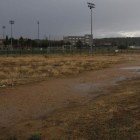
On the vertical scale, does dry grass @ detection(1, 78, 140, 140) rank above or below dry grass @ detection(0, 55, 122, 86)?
below

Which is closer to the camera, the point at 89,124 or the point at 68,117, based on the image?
the point at 89,124

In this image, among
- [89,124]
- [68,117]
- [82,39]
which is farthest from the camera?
[82,39]

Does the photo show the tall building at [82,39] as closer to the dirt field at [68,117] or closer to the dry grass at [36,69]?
→ the dry grass at [36,69]

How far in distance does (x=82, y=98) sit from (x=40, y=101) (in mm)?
1650

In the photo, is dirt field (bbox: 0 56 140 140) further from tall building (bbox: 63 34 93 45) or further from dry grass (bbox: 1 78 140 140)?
tall building (bbox: 63 34 93 45)

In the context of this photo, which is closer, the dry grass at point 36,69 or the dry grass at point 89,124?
the dry grass at point 89,124

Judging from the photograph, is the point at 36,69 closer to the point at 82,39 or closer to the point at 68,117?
the point at 68,117

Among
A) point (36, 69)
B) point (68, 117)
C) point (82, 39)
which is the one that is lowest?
point (68, 117)

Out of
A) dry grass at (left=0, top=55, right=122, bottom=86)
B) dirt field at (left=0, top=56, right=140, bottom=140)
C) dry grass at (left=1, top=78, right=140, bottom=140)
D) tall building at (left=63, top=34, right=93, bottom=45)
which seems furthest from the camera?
tall building at (left=63, top=34, right=93, bottom=45)

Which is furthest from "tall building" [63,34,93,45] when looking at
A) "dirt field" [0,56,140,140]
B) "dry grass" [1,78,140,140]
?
"dry grass" [1,78,140,140]

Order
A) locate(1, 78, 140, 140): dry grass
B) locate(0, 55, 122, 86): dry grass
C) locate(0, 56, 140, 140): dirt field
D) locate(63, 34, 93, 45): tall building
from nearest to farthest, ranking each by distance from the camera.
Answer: locate(1, 78, 140, 140): dry grass
locate(0, 56, 140, 140): dirt field
locate(0, 55, 122, 86): dry grass
locate(63, 34, 93, 45): tall building

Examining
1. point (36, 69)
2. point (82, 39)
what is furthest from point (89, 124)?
point (82, 39)

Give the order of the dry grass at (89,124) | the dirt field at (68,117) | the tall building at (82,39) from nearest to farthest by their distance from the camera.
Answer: the dry grass at (89,124)
the dirt field at (68,117)
the tall building at (82,39)

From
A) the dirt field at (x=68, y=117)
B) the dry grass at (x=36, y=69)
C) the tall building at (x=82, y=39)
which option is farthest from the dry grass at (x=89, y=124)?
the tall building at (x=82, y=39)
